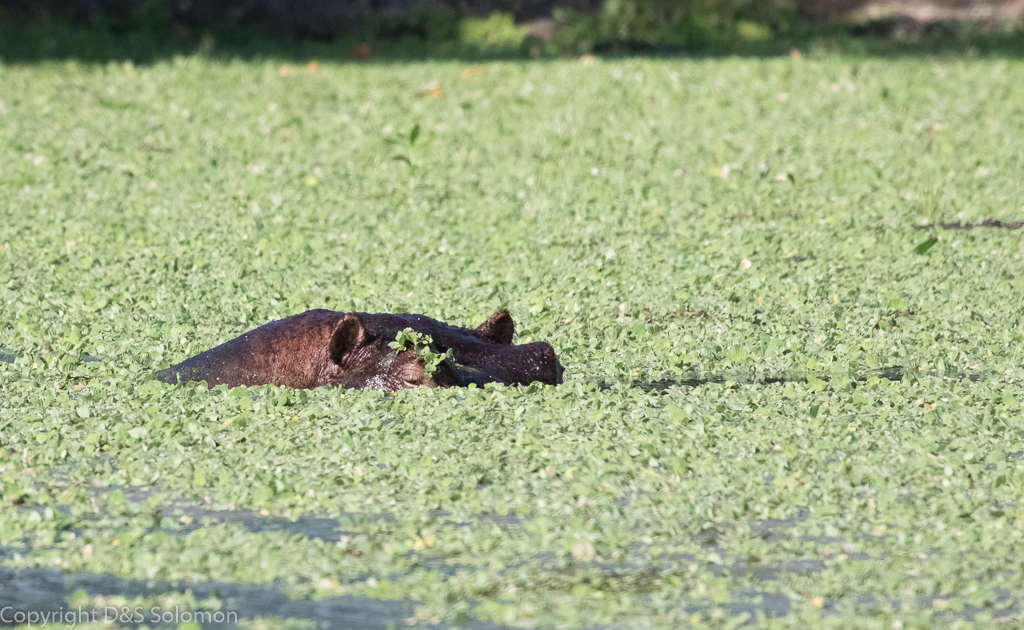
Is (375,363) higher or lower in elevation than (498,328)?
lower

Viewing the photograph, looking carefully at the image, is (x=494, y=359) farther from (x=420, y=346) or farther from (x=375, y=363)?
(x=375, y=363)

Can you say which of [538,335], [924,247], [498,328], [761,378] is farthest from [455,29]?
[761,378]

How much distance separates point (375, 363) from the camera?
6.18m

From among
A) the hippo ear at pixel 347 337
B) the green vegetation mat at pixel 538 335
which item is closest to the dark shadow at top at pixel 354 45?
the green vegetation mat at pixel 538 335

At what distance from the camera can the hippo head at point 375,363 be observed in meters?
6.07

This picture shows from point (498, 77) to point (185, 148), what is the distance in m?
2.99

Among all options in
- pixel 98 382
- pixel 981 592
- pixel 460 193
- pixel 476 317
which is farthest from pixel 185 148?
pixel 981 592

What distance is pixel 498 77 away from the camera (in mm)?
12633

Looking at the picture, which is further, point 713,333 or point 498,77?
point 498,77

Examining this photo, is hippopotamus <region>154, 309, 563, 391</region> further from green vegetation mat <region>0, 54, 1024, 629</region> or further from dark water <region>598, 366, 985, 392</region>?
dark water <region>598, 366, 985, 392</region>

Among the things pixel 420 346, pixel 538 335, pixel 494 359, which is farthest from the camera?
pixel 538 335

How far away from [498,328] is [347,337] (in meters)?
0.74

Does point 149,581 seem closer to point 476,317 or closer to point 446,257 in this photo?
point 476,317

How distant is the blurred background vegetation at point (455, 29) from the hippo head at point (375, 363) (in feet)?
26.0
